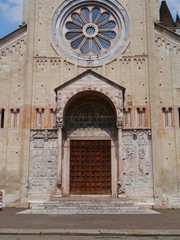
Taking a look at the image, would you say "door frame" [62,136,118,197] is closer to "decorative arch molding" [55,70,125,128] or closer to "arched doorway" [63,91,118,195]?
"arched doorway" [63,91,118,195]

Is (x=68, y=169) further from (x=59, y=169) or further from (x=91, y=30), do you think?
(x=91, y=30)

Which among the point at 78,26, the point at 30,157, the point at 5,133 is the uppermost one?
the point at 78,26

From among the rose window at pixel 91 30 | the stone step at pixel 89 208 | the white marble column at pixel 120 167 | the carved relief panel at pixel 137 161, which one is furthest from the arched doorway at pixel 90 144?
the rose window at pixel 91 30

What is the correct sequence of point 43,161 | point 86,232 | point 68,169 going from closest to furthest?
point 86,232 < point 43,161 < point 68,169

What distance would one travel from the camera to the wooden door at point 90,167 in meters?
18.5

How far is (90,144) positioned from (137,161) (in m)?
3.11

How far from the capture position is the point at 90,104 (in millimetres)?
19766

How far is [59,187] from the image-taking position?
1722 centimetres

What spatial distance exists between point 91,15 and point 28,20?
4244 mm

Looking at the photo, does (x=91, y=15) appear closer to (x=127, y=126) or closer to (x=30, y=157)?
(x=127, y=126)

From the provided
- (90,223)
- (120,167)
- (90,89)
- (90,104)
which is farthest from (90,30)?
(90,223)

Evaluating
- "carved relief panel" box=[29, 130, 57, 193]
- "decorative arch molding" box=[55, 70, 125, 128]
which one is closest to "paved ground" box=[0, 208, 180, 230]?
"carved relief panel" box=[29, 130, 57, 193]

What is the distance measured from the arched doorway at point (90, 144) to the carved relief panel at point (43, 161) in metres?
0.86

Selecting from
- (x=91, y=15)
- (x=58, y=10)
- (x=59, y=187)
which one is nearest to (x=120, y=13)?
(x=91, y=15)
